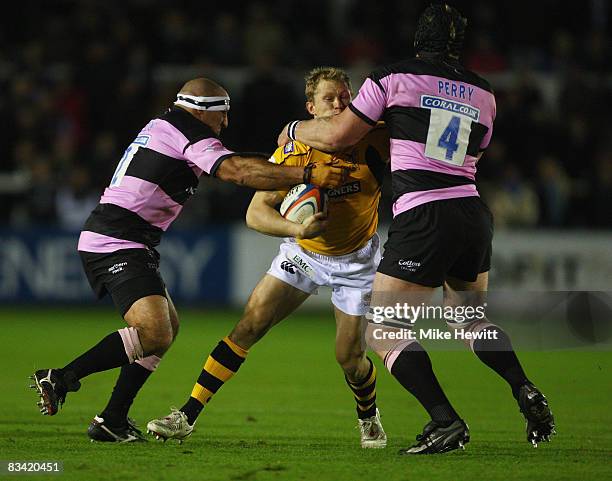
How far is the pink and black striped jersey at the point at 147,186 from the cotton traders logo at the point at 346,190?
2.49 ft

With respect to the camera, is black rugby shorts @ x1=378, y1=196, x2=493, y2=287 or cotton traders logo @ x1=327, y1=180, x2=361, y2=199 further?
cotton traders logo @ x1=327, y1=180, x2=361, y2=199

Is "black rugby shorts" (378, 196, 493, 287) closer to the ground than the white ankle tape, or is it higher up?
higher up

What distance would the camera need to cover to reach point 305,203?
6902 mm

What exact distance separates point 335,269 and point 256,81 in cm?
978

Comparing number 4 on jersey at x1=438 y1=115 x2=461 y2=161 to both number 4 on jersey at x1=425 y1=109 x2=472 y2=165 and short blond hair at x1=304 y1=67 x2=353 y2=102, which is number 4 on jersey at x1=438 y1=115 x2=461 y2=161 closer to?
number 4 on jersey at x1=425 y1=109 x2=472 y2=165

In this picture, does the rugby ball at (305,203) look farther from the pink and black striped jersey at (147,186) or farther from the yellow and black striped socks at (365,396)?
the yellow and black striped socks at (365,396)

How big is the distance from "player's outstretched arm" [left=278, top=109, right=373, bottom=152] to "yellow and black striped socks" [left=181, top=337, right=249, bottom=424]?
147cm

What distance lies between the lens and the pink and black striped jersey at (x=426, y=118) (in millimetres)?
6574

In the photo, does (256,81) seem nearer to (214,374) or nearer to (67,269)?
(67,269)

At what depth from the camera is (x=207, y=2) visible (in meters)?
19.1

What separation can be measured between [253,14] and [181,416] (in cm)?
1212

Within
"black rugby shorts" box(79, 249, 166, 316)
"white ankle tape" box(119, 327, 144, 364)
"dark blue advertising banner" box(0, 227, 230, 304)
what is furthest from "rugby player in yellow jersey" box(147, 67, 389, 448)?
"dark blue advertising banner" box(0, 227, 230, 304)

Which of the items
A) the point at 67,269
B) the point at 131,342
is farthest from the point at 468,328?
the point at 67,269

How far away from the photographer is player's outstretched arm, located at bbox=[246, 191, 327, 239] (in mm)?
6758
